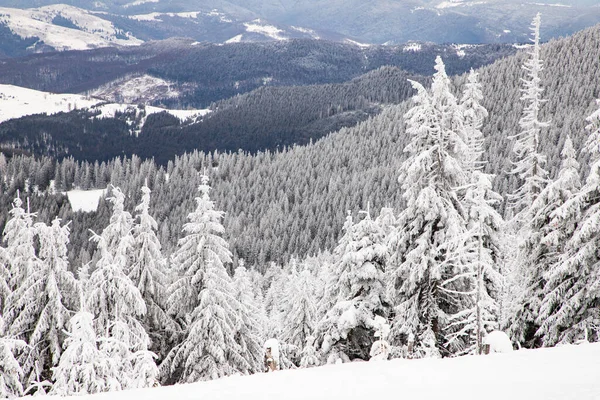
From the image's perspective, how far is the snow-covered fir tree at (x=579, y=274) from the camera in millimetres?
16922

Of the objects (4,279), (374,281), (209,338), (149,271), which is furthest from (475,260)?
A: (4,279)

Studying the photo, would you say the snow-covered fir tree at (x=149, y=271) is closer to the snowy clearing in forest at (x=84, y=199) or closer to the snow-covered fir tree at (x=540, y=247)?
the snow-covered fir tree at (x=540, y=247)

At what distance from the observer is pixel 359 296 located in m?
21.0

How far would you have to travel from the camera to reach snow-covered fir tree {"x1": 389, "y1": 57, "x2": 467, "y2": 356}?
1762 cm

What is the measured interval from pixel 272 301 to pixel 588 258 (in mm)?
62161

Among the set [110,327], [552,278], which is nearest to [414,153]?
[552,278]

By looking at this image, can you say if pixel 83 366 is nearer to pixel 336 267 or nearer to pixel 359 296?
pixel 359 296

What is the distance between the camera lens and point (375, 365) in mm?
13680

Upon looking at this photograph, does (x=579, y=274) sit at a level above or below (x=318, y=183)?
above

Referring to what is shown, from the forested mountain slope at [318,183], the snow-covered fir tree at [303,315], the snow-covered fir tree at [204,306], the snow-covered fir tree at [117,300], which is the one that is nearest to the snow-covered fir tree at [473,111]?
the snow-covered fir tree at [204,306]

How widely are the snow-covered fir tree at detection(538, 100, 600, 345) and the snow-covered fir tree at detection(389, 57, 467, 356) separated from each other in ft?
11.8

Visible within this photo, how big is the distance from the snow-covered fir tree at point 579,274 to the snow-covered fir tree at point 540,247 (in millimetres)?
681

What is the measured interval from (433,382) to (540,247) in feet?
39.3

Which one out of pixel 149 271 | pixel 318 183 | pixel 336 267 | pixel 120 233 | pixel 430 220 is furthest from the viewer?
pixel 318 183
